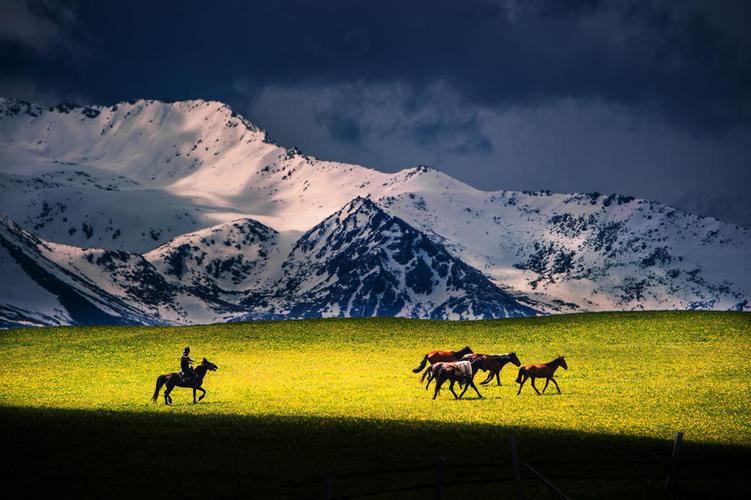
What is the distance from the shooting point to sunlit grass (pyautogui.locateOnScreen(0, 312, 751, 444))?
2072 inches

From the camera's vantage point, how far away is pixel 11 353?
89688mm

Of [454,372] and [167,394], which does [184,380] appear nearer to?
[167,394]

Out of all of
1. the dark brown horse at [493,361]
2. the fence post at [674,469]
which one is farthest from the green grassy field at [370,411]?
the dark brown horse at [493,361]

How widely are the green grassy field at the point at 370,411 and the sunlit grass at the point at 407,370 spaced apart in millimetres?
253

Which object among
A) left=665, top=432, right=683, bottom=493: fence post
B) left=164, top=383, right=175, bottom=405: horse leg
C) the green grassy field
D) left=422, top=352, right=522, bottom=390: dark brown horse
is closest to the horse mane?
the green grassy field

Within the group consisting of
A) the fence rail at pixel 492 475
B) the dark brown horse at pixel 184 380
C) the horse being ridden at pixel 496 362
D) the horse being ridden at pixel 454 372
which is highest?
the horse being ridden at pixel 496 362

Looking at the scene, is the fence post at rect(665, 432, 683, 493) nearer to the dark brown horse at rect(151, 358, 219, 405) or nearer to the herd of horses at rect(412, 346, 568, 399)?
the herd of horses at rect(412, 346, 568, 399)

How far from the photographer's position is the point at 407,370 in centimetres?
7419

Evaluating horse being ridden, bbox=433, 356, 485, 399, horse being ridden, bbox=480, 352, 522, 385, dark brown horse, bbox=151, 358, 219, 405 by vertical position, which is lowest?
dark brown horse, bbox=151, 358, 219, 405

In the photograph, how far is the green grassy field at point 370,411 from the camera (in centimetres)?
3641

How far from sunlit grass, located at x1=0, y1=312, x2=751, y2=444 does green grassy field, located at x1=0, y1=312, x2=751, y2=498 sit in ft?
0.83

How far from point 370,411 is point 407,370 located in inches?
821

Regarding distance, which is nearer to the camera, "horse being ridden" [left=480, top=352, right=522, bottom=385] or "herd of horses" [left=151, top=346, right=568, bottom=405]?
"herd of horses" [left=151, top=346, right=568, bottom=405]

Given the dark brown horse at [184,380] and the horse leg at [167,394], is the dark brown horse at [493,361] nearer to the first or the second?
the dark brown horse at [184,380]
